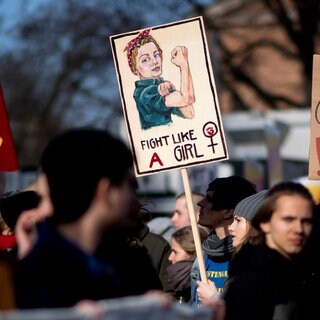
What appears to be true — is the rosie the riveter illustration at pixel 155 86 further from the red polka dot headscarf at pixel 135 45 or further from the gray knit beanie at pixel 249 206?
the gray knit beanie at pixel 249 206

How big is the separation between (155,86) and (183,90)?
17 centimetres

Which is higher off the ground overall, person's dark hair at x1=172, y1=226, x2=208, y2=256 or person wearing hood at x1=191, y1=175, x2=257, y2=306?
person wearing hood at x1=191, y1=175, x2=257, y2=306

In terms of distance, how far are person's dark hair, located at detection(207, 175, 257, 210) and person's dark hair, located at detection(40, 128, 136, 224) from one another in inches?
130

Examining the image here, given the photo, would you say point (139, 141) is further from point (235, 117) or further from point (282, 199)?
point (235, 117)

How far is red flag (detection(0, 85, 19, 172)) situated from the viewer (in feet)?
21.5

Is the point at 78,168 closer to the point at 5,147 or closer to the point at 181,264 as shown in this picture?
the point at 5,147

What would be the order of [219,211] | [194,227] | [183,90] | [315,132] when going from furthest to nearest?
[315,132] < [219,211] < [183,90] < [194,227]

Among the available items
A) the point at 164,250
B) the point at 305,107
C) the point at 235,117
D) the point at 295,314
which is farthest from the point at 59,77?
the point at 295,314

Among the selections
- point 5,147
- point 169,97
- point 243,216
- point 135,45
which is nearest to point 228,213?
point 243,216

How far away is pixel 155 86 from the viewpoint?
6574 mm

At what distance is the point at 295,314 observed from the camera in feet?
15.5

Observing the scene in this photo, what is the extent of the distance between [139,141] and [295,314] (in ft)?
7.00

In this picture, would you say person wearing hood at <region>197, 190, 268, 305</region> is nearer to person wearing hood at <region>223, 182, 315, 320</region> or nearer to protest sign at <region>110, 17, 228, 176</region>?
protest sign at <region>110, 17, 228, 176</region>

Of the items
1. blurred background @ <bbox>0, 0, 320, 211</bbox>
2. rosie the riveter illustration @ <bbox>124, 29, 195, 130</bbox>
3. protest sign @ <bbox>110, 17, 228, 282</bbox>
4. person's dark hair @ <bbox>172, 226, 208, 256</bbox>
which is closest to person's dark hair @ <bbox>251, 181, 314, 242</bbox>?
protest sign @ <bbox>110, 17, 228, 282</bbox>
